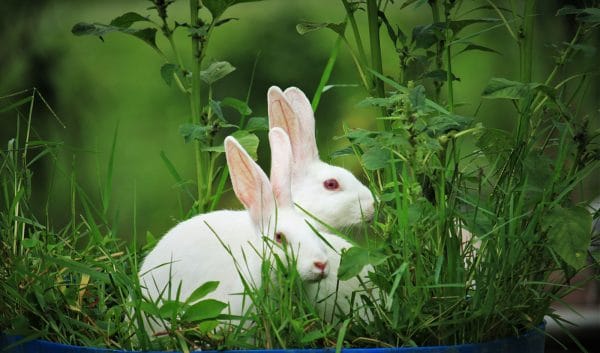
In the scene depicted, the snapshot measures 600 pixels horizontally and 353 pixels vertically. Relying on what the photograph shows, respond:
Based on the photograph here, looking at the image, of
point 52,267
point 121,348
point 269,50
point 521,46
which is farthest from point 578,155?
point 269,50

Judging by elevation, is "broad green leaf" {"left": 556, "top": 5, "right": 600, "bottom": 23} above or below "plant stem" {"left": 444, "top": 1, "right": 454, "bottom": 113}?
above

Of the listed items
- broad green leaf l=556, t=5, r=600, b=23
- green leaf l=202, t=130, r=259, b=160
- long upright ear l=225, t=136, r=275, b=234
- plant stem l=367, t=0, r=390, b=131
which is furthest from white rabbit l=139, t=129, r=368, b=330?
broad green leaf l=556, t=5, r=600, b=23

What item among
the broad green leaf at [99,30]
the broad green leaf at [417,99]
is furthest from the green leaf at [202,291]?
the broad green leaf at [99,30]

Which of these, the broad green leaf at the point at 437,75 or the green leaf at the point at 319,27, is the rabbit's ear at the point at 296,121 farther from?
the broad green leaf at the point at 437,75

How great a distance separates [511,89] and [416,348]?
447 mm

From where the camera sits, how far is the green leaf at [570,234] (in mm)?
1552

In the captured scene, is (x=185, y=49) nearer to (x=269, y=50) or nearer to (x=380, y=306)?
(x=269, y=50)

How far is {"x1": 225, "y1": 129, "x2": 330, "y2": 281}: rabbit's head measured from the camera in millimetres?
1678

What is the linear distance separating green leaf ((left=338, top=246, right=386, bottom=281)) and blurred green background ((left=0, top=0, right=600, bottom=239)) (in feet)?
7.77

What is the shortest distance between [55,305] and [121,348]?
0.59 feet

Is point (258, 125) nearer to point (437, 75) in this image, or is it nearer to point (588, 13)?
point (437, 75)

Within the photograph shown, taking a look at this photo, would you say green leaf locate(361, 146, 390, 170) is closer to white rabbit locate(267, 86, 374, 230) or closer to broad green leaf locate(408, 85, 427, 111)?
broad green leaf locate(408, 85, 427, 111)

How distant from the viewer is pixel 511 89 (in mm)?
1639

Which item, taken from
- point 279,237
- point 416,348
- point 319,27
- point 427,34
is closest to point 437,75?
point 427,34
